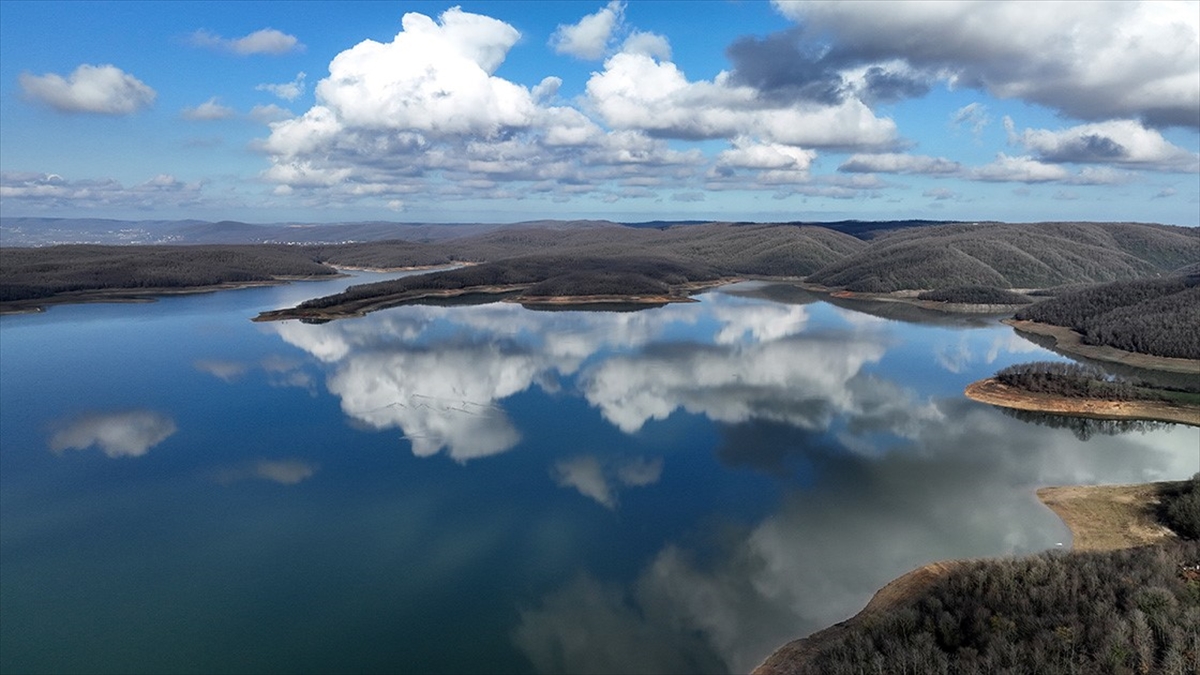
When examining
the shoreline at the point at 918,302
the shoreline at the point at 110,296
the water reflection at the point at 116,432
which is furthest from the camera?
the shoreline at the point at 918,302

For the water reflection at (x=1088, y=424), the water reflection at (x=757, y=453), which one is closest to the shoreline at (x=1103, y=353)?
the water reflection at (x=757, y=453)

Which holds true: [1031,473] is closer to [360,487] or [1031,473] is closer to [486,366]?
[360,487]

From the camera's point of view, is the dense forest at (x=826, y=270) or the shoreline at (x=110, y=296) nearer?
the shoreline at (x=110, y=296)

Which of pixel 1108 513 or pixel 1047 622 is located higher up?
pixel 1047 622

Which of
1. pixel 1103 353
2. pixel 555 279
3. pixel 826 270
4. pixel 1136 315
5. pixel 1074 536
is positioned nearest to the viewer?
pixel 1074 536

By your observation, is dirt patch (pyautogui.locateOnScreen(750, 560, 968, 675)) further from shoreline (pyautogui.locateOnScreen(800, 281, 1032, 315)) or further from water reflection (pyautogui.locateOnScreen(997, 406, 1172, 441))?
shoreline (pyautogui.locateOnScreen(800, 281, 1032, 315))

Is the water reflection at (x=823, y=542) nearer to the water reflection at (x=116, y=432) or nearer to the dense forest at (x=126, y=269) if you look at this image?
the water reflection at (x=116, y=432)

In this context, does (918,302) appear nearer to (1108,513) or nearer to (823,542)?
(1108,513)

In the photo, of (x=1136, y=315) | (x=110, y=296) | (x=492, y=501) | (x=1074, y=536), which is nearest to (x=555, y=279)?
(x=110, y=296)
